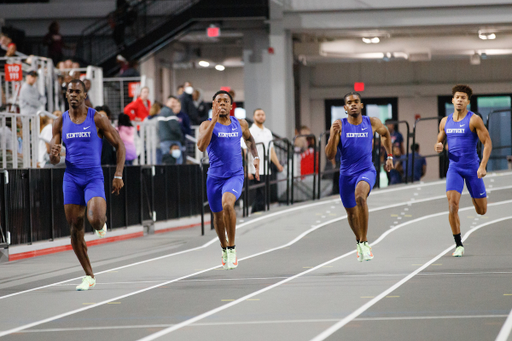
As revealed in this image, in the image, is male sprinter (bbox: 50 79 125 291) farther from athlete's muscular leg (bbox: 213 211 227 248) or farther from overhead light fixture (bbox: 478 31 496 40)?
overhead light fixture (bbox: 478 31 496 40)

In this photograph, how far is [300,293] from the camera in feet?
24.1

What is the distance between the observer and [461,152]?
9797mm

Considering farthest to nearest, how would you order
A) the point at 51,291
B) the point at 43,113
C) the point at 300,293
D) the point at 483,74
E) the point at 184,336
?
the point at 483,74, the point at 43,113, the point at 51,291, the point at 300,293, the point at 184,336

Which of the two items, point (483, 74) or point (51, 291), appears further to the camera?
point (483, 74)

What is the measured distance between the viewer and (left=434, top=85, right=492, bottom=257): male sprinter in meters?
9.70

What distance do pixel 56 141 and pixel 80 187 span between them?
0.54 m

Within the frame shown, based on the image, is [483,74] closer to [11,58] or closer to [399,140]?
[399,140]

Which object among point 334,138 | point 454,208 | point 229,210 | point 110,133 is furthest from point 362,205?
point 110,133

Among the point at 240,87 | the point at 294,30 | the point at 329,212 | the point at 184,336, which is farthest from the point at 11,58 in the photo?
the point at 240,87

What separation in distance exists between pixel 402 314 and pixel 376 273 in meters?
2.41

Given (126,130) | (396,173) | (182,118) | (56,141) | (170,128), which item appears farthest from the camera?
(396,173)

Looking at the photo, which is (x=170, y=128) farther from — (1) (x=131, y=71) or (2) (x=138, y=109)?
(1) (x=131, y=71)

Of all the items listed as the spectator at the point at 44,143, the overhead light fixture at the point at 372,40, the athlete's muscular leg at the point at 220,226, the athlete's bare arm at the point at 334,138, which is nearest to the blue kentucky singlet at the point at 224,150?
the athlete's muscular leg at the point at 220,226

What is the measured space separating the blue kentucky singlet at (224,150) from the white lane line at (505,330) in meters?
3.93
